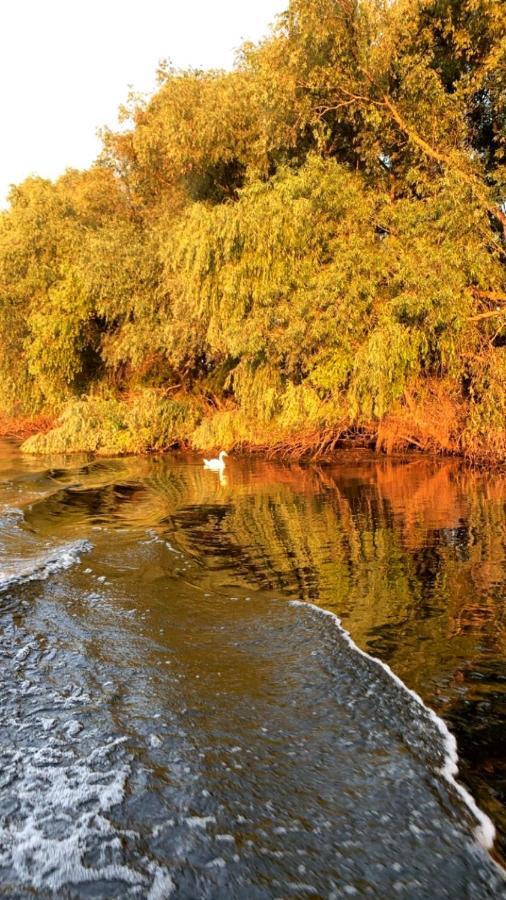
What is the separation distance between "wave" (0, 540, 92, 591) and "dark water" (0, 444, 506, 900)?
0.04 m

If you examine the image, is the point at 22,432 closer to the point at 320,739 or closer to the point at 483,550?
the point at 483,550

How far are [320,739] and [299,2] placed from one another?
601 inches

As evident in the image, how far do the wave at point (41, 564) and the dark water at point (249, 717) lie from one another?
1.6 inches

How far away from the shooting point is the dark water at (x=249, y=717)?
2877mm

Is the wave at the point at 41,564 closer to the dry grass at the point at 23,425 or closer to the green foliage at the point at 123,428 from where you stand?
the green foliage at the point at 123,428

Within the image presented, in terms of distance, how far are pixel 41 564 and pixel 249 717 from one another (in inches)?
169

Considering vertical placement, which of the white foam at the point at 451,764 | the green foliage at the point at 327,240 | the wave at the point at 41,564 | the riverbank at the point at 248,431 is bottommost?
the white foam at the point at 451,764

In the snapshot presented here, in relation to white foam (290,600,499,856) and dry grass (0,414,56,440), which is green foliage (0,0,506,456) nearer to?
dry grass (0,414,56,440)

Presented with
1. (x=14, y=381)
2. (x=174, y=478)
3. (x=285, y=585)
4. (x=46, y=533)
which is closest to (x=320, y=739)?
(x=285, y=585)

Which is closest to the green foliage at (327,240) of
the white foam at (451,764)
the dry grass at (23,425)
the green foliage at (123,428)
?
the green foliage at (123,428)

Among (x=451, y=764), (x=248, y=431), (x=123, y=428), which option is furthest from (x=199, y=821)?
(x=123, y=428)

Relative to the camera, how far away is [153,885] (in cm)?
276

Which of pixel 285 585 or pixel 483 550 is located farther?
pixel 483 550

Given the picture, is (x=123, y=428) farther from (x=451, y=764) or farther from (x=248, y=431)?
(x=451, y=764)
